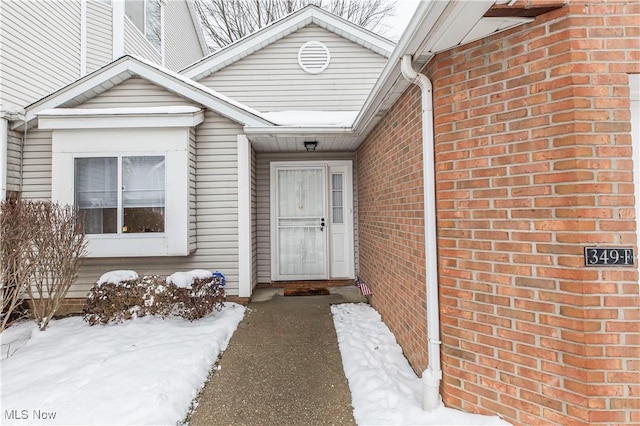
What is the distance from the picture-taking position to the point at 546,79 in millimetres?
1932

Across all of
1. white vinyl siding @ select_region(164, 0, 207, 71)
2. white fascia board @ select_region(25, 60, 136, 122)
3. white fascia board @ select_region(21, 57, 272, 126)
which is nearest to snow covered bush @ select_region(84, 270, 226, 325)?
white fascia board @ select_region(21, 57, 272, 126)

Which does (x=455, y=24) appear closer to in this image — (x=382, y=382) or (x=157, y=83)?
(x=382, y=382)

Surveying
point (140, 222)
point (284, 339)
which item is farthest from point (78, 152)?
point (284, 339)

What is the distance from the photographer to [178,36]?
1058cm

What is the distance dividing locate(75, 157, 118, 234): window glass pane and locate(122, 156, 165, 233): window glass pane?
0.16 meters

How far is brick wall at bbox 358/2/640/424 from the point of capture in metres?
1.80

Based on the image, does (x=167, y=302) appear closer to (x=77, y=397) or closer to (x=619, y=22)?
(x=77, y=397)

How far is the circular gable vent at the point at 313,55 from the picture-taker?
6906mm

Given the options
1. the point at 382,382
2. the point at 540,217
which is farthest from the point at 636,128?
the point at 382,382

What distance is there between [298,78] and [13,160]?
526 centimetres

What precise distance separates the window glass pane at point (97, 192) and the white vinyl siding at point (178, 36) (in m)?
6.50

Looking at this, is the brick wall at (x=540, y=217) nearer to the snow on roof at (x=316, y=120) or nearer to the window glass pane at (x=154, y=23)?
the snow on roof at (x=316, y=120)

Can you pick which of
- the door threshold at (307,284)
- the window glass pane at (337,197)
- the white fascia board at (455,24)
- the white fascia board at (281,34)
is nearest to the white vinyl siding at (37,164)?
the white fascia board at (281,34)

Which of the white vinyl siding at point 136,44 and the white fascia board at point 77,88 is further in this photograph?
the white vinyl siding at point 136,44
